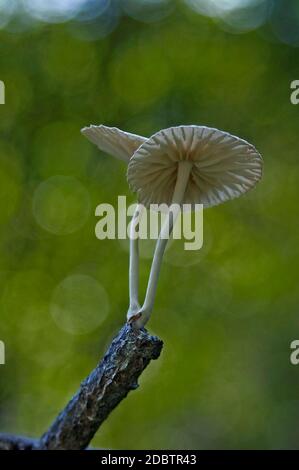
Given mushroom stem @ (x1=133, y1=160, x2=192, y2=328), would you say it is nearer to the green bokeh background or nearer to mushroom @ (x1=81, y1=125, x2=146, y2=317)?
mushroom @ (x1=81, y1=125, x2=146, y2=317)

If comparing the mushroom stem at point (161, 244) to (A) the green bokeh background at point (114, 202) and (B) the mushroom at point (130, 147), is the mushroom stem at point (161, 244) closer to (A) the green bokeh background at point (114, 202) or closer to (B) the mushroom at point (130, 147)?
(B) the mushroom at point (130, 147)

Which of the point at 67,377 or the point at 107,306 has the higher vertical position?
the point at 107,306

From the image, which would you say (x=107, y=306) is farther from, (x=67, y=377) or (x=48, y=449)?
(x=48, y=449)

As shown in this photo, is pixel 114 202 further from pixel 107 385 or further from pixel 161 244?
pixel 107 385

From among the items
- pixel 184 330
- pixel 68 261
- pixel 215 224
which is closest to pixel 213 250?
pixel 215 224

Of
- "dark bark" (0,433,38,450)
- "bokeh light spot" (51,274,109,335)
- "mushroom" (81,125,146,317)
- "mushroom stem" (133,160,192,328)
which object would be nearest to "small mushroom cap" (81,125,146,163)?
"mushroom" (81,125,146,317)

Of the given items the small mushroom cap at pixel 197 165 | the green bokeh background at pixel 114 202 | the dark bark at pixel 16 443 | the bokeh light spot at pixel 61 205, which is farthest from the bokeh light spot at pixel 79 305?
the small mushroom cap at pixel 197 165
